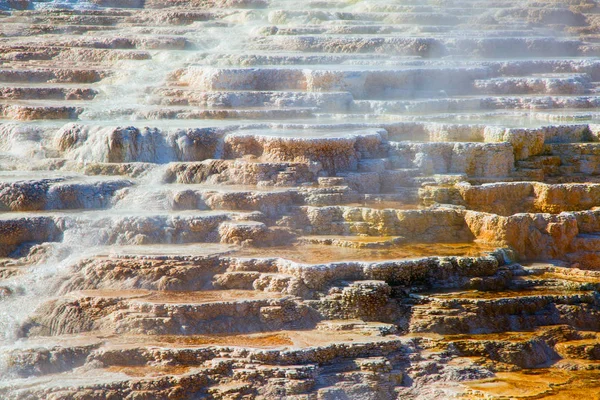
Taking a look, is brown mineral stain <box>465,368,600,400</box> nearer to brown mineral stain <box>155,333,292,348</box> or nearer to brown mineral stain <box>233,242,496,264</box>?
brown mineral stain <box>233,242,496,264</box>

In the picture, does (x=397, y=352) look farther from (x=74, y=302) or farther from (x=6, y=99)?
(x=6, y=99)

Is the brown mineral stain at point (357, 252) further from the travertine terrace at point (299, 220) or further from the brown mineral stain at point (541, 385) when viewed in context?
the brown mineral stain at point (541, 385)

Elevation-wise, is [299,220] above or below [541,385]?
above

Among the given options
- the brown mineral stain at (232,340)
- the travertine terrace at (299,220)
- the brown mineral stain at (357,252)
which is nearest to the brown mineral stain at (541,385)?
the travertine terrace at (299,220)

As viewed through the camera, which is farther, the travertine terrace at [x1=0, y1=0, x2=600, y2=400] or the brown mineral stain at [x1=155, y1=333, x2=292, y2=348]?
the brown mineral stain at [x1=155, y1=333, x2=292, y2=348]

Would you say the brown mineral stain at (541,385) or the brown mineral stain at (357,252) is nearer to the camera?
the brown mineral stain at (541,385)

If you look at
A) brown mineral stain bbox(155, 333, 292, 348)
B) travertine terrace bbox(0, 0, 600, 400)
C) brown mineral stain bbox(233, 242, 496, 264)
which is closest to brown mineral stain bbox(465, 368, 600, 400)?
travertine terrace bbox(0, 0, 600, 400)

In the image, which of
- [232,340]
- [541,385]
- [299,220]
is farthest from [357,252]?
[541,385]

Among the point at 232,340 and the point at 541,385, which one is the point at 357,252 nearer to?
the point at 232,340
